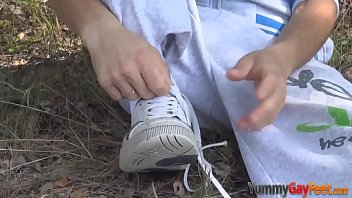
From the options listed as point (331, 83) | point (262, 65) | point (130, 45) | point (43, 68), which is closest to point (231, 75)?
point (262, 65)

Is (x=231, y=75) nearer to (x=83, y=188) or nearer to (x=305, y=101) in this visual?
(x=305, y=101)

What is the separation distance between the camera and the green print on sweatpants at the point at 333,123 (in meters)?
1.32

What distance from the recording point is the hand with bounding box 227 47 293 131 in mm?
1195

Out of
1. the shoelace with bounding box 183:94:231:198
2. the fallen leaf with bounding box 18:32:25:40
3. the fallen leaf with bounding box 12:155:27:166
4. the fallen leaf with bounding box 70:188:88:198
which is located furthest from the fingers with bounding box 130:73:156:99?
the fallen leaf with bounding box 18:32:25:40

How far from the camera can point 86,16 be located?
4.65ft

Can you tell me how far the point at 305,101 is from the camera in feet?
4.54

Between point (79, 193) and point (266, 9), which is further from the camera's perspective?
point (266, 9)

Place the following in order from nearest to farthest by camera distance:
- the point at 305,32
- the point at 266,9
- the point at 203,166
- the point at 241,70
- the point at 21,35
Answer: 1. the point at 241,70
2. the point at 203,166
3. the point at 305,32
4. the point at 266,9
5. the point at 21,35

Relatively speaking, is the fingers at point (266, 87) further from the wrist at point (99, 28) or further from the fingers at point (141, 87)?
the wrist at point (99, 28)

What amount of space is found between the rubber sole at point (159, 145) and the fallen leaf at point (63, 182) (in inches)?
5.9

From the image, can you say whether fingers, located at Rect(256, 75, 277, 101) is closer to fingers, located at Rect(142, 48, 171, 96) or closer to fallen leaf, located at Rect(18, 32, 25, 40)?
fingers, located at Rect(142, 48, 171, 96)

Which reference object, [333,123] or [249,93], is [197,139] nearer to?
[249,93]

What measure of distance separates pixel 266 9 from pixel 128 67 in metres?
0.48

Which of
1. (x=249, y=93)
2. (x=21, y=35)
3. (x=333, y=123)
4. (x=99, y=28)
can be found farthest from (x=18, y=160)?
(x=21, y=35)
